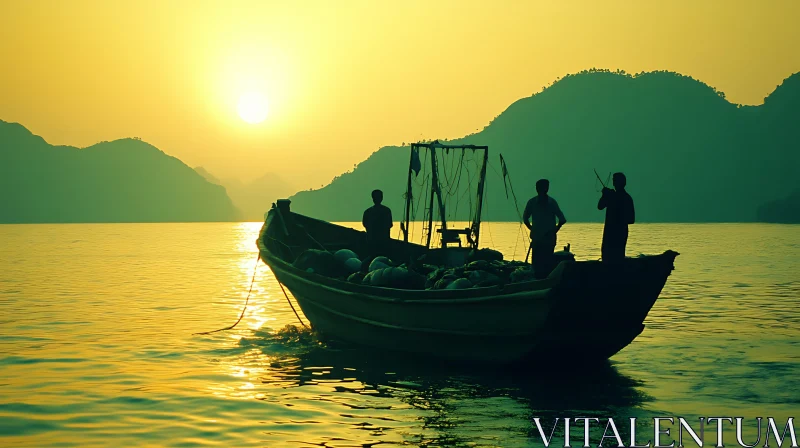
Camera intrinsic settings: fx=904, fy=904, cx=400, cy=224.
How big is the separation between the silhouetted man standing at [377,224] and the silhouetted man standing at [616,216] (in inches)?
254

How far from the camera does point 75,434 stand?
1209 centimetres

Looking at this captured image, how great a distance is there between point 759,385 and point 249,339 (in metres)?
11.7

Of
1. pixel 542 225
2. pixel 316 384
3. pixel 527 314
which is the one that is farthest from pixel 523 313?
pixel 316 384

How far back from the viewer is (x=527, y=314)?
571 inches

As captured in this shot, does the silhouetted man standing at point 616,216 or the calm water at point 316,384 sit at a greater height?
the silhouetted man standing at point 616,216

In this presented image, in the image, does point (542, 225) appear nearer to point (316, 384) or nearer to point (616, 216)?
point (616, 216)

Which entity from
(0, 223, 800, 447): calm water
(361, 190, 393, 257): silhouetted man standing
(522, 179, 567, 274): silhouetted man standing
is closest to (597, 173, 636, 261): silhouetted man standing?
(522, 179, 567, 274): silhouetted man standing

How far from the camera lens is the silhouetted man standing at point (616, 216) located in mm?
15539

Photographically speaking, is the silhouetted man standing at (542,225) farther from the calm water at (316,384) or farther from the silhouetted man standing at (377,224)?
the silhouetted man standing at (377,224)

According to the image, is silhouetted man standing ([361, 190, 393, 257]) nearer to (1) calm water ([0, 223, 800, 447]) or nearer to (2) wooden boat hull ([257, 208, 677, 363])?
(1) calm water ([0, 223, 800, 447])

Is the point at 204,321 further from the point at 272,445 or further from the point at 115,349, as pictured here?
the point at 272,445

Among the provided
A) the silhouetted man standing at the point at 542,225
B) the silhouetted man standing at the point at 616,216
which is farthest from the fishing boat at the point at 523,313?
the silhouetted man standing at the point at 542,225

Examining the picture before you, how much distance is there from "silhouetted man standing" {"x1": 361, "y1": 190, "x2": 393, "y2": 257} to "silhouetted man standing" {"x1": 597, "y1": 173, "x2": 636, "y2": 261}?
6.44 m

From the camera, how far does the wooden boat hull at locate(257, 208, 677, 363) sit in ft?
46.9
